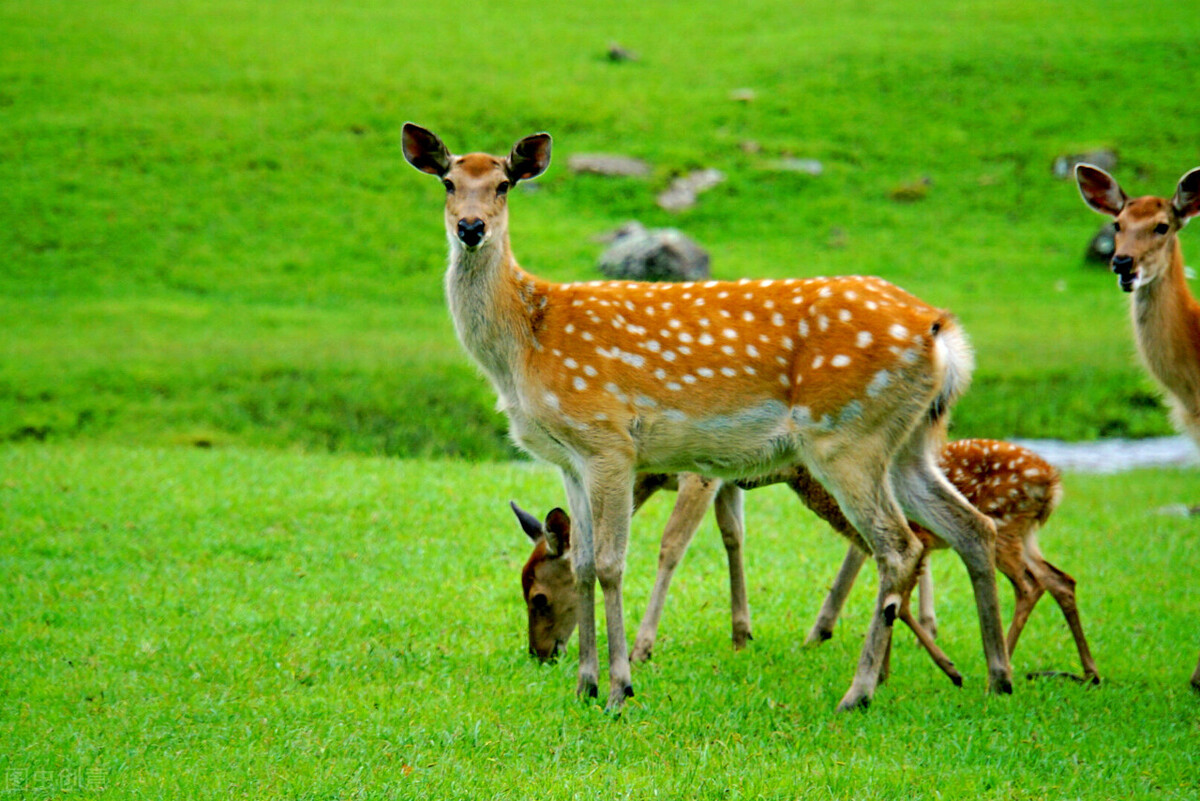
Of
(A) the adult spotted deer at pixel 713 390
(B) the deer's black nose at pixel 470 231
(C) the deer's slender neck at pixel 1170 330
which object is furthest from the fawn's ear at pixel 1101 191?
(B) the deer's black nose at pixel 470 231

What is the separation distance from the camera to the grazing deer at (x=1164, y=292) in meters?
7.26

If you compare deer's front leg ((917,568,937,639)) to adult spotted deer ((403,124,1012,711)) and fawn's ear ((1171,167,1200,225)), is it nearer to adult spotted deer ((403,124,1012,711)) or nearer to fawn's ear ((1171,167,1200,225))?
adult spotted deer ((403,124,1012,711))

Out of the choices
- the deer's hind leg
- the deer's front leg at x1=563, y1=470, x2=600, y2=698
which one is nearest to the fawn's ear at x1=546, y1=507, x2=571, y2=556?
the deer's front leg at x1=563, y1=470, x2=600, y2=698

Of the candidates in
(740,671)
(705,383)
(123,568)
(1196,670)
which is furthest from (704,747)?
(123,568)

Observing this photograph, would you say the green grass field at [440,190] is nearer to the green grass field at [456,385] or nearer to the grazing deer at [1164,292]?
the green grass field at [456,385]

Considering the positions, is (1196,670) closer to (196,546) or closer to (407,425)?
(196,546)

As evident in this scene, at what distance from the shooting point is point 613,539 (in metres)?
6.37

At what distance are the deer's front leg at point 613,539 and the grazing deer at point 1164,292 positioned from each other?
3264 mm

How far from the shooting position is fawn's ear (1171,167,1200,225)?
7234 millimetres

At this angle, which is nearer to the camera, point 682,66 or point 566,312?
point 566,312

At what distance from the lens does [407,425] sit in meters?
15.1

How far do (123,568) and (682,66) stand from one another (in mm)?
27476

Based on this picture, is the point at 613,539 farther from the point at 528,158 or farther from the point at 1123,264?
the point at 1123,264

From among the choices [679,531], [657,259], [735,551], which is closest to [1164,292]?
[735,551]
